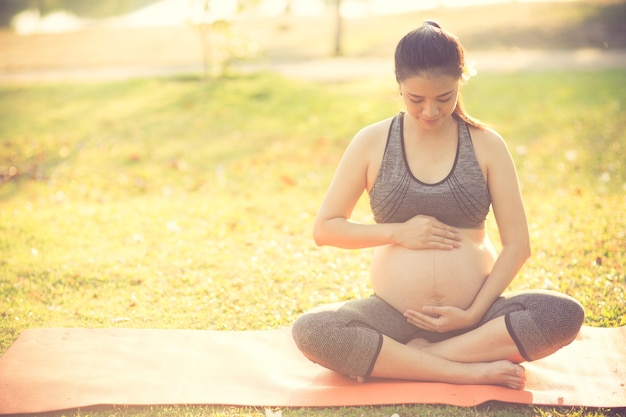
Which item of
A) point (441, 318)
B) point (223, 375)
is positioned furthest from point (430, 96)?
point (223, 375)

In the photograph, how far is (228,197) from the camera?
7.30m

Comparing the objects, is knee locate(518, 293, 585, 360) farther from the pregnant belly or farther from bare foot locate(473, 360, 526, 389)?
the pregnant belly

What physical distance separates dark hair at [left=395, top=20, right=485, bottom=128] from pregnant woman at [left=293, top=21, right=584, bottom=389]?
70 mm

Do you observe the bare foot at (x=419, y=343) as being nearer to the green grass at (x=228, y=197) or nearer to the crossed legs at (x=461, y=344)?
the crossed legs at (x=461, y=344)

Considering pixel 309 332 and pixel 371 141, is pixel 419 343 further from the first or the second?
pixel 371 141

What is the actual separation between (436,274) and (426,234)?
8.0 inches

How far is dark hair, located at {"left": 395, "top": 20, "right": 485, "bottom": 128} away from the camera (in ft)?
9.66

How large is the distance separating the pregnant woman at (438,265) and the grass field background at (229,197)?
0.26m

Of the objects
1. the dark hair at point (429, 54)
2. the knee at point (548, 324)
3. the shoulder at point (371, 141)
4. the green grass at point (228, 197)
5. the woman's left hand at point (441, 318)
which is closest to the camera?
the dark hair at point (429, 54)

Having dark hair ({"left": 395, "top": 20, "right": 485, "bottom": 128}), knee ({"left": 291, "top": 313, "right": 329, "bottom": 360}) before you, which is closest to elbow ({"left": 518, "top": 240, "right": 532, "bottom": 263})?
dark hair ({"left": 395, "top": 20, "right": 485, "bottom": 128})

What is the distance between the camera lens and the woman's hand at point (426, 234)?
3.22 m

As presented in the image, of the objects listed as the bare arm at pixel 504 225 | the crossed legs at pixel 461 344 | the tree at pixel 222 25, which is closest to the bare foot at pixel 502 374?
the crossed legs at pixel 461 344

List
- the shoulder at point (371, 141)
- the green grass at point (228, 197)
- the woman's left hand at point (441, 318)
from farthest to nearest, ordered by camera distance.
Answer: the green grass at point (228, 197), the shoulder at point (371, 141), the woman's left hand at point (441, 318)

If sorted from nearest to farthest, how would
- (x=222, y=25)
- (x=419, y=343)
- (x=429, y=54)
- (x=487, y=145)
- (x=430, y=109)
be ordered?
1. (x=429, y=54)
2. (x=430, y=109)
3. (x=487, y=145)
4. (x=419, y=343)
5. (x=222, y=25)
